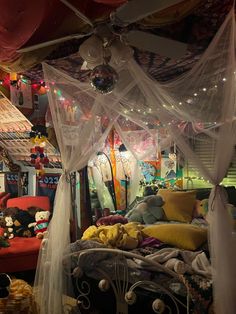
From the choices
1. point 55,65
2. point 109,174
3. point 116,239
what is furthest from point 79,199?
point 55,65

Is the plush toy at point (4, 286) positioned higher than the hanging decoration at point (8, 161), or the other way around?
the hanging decoration at point (8, 161)

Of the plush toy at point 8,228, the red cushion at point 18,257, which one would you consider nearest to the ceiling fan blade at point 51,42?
the red cushion at point 18,257

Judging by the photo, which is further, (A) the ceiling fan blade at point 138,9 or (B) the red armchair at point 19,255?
(B) the red armchair at point 19,255

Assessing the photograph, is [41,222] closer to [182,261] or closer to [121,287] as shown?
[121,287]

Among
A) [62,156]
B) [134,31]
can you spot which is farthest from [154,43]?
[62,156]

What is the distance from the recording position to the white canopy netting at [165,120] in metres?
1.89

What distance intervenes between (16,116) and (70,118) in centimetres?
261

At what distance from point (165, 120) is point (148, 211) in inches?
74.7

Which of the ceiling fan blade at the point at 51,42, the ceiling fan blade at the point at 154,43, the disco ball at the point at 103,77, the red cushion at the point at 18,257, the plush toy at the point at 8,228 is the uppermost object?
the ceiling fan blade at the point at 51,42

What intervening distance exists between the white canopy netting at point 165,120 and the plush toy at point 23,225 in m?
1.87

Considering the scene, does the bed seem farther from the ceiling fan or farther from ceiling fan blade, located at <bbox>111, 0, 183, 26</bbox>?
ceiling fan blade, located at <bbox>111, 0, 183, 26</bbox>

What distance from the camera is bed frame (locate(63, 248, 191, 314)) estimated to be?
6.81 feet

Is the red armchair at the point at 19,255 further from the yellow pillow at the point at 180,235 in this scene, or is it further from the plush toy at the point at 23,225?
the yellow pillow at the point at 180,235

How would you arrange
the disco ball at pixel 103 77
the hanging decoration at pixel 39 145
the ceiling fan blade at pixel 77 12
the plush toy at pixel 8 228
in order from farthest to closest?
the hanging decoration at pixel 39 145 < the plush toy at pixel 8 228 < the disco ball at pixel 103 77 < the ceiling fan blade at pixel 77 12
